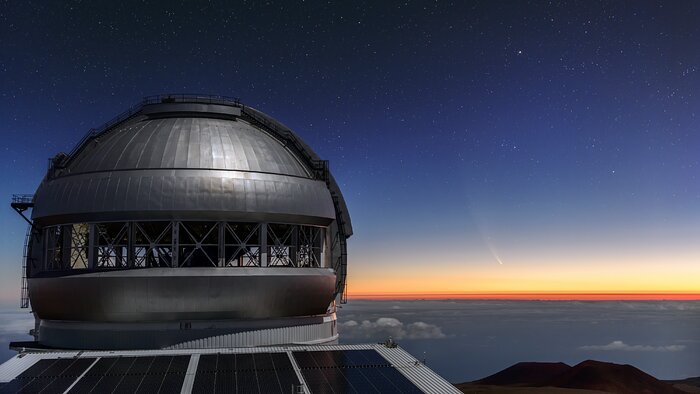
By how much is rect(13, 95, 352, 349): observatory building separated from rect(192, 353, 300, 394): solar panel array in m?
8.98

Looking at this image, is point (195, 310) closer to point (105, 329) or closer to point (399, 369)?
point (105, 329)

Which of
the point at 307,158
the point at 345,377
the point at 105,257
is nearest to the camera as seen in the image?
the point at 345,377

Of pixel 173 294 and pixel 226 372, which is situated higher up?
pixel 173 294

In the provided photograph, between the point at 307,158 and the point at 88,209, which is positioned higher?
the point at 307,158

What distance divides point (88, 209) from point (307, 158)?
50.3ft

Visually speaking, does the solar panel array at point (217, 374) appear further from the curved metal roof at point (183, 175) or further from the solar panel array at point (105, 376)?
the curved metal roof at point (183, 175)

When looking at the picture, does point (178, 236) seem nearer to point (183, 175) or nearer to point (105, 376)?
point (183, 175)

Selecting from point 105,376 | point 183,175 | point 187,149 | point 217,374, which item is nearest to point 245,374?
point 217,374

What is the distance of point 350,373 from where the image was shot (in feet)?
87.9

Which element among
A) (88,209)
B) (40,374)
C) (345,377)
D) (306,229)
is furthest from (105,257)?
(345,377)

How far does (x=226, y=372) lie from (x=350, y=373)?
16.3 ft

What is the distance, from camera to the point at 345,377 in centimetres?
2611

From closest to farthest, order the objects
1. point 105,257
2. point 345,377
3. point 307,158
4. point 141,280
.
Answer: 1. point 345,377
2. point 141,280
3. point 105,257
4. point 307,158

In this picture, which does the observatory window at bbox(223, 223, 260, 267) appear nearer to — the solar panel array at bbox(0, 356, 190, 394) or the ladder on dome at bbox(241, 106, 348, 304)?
the ladder on dome at bbox(241, 106, 348, 304)
